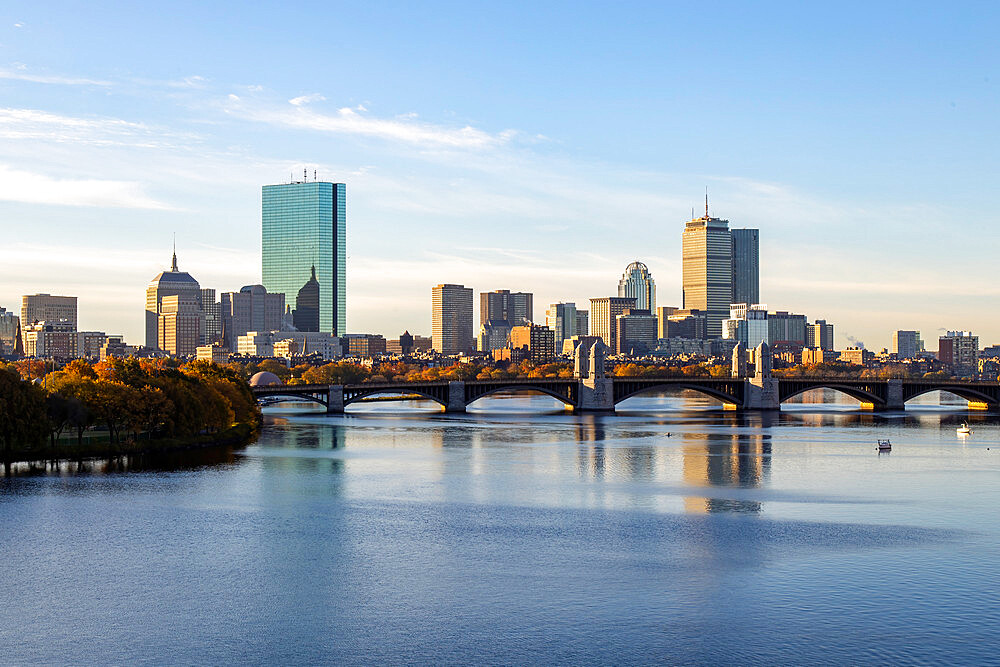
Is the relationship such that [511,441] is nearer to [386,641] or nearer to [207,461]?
[207,461]

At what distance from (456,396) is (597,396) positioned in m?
19.8

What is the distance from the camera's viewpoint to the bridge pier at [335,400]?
154000 millimetres

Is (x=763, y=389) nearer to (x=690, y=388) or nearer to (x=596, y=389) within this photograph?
(x=690, y=388)

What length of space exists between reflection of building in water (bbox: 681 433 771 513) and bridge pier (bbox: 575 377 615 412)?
4642 centimetres

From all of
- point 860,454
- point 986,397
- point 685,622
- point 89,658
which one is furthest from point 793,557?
point 986,397

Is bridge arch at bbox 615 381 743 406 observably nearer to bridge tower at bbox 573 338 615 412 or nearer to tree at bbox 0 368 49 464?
bridge tower at bbox 573 338 615 412

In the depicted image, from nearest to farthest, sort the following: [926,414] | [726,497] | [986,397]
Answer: [726,497] → [926,414] → [986,397]

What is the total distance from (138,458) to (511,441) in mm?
35611

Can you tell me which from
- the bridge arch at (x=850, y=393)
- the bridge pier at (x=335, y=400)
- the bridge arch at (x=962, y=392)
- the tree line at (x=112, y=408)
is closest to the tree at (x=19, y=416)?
the tree line at (x=112, y=408)

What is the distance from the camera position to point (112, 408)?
8762 cm

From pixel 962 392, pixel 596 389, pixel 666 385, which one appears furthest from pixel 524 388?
pixel 962 392

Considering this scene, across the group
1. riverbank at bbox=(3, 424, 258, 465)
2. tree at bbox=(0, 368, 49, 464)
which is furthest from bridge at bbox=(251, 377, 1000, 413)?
tree at bbox=(0, 368, 49, 464)

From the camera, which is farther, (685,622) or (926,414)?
(926,414)

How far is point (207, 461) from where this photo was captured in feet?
282
